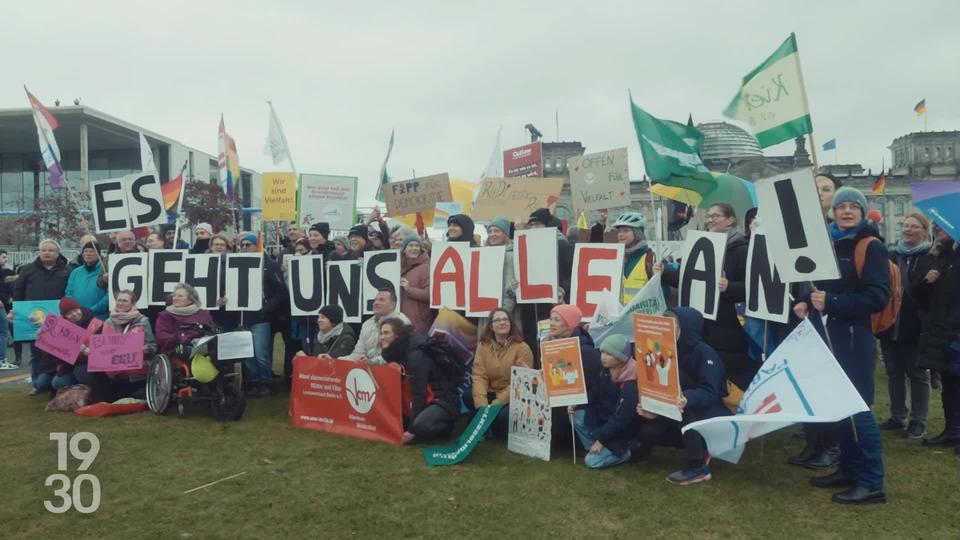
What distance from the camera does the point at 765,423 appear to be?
489cm

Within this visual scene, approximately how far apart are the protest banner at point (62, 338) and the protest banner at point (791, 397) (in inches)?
280

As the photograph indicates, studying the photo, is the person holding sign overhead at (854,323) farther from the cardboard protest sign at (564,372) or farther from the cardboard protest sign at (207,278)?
the cardboard protest sign at (207,278)

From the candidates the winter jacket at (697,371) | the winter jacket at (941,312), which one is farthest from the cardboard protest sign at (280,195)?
the winter jacket at (941,312)

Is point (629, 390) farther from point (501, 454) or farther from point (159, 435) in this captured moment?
point (159, 435)

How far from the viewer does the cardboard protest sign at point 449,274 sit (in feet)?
25.1

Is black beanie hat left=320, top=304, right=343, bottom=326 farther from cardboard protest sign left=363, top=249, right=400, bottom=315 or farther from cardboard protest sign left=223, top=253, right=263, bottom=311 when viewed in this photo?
cardboard protest sign left=223, top=253, right=263, bottom=311

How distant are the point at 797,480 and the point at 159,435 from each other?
19.3 feet

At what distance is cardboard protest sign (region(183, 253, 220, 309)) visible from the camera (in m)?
8.77

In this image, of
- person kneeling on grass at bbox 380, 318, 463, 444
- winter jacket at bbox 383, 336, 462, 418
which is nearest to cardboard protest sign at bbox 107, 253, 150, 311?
person kneeling on grass at bbox 380, 318, 463, 444

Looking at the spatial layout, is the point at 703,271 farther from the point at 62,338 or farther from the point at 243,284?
the point at 62,338

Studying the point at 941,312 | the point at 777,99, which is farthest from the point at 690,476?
the point at 777,99

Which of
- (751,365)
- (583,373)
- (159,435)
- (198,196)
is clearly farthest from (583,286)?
(198,196)

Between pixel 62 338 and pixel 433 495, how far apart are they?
5.76 m

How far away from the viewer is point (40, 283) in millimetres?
9273
